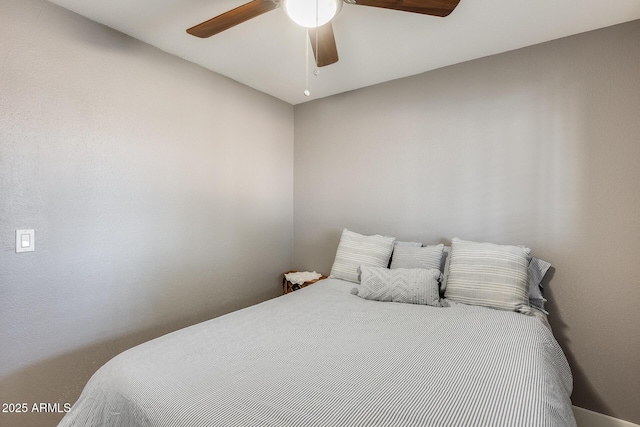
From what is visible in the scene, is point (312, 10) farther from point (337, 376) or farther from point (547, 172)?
point (547, 172)

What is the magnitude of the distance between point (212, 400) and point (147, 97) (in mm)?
1946

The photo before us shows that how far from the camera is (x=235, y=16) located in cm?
144

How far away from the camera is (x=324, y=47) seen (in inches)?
66.1

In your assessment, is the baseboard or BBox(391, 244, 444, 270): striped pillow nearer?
the baseboard

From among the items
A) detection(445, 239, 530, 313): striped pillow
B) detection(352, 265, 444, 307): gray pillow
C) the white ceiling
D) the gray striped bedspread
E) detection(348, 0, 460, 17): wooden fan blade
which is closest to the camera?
the gray striped bedspread

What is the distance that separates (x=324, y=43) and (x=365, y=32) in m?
0.45

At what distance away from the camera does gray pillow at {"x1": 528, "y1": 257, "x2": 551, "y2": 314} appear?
6.26 ft

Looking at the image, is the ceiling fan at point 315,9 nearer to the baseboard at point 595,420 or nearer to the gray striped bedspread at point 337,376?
the gray striped bedspread at point 337,376

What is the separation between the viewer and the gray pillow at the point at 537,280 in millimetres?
1909

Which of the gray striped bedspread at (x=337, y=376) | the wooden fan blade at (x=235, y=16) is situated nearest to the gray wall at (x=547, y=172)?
the gray striped bedspread at (x=337, y=376)

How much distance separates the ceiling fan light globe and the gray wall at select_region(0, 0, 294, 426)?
4.09 ft

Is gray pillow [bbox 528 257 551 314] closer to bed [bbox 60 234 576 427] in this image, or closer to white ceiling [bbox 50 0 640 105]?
bed [bbox 60 234 576 427]

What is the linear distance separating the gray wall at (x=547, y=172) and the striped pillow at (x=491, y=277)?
305 mm

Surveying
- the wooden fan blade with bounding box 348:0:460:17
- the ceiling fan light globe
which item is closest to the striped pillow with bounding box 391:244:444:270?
the wooden fan blade with bounding box 348:0:460:17
